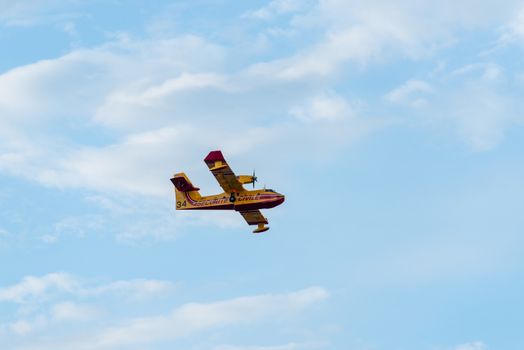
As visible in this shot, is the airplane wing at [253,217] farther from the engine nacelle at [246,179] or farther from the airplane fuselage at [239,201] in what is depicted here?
the engine nacelle at [246,179]

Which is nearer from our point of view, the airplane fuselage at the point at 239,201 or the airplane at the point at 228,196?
the airplane at the point at 228,196

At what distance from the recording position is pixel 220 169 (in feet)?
486

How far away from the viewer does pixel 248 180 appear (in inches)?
6029

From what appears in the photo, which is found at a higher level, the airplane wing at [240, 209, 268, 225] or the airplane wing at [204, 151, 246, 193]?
the airplane wing at [204, 151, 246, 193]

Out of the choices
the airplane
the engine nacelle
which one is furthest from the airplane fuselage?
the engine nacelle

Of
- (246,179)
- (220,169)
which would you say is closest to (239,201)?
(246,179)

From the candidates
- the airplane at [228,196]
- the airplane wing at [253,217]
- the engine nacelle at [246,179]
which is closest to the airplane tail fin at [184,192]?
the airplane at [228,196]

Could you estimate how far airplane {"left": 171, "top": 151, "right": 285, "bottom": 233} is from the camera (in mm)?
148375

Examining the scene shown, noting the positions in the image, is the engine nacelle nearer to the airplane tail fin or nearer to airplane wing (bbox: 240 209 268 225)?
airplane wing (bbox: 240 209 268 225)

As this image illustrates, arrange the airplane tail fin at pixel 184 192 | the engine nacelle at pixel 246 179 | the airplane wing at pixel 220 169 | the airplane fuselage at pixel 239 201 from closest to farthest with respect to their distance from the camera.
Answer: the airplane wing at pixel 220 169 < the airplane fuselage at pixel 239 201 < the engine nacelle at pixel 246 179 < the airplane tail fin at pixel 184 192

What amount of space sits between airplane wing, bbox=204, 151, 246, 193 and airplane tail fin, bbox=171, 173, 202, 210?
27.5 feet

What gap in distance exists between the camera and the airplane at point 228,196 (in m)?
148

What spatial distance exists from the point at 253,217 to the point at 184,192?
1129 centimetres

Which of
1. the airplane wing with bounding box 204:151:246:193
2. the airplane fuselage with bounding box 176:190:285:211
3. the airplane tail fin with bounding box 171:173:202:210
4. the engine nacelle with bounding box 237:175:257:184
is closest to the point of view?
the airplane wing with bounding box 204:151:246:193
